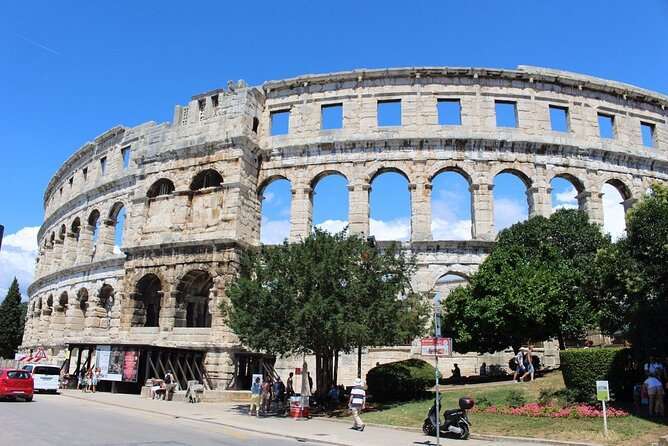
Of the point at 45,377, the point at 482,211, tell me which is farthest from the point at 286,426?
the point at 482,211

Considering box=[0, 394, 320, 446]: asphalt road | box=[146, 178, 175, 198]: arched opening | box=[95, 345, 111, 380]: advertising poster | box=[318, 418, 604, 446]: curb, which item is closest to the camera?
box=[0, 394, 320, 446]: asphalt road

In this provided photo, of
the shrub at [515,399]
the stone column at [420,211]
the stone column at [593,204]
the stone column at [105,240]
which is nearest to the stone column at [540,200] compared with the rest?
the stone column at [593,204]

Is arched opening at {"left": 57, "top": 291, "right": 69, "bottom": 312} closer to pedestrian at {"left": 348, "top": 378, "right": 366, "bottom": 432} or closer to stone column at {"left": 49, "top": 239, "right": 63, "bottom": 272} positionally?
stone column at {"left": 49, "top": 239, "right": 63, "bottom": 272}

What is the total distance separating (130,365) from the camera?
24000 millimetres

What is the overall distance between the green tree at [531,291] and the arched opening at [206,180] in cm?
1442

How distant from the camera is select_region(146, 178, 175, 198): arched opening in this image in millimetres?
30839

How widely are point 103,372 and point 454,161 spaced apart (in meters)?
20.1

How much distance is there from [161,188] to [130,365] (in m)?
11.1

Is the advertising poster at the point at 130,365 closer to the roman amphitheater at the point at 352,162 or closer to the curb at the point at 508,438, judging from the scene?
the roman amphitheater at the point at 352,162

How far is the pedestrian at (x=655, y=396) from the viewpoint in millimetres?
14117

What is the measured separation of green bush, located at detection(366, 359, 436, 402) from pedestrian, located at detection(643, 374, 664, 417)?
25.0ft

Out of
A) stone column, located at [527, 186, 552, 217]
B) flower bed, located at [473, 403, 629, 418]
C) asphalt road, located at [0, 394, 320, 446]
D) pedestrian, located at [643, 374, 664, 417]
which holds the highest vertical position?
stone column, located at [527, 186, 552, 217]

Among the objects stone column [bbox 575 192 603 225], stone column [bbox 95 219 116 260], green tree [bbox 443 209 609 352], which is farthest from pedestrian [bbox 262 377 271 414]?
stone column [bbox 95 219 116 260]

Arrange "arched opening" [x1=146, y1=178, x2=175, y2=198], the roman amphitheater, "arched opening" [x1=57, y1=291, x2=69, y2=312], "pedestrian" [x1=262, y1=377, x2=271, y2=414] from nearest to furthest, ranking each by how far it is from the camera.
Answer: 1. "pedestrian" [x1=262, y1=377, x2=271, y2=414]
2. the roman amphitheater
3. "arched opening" [x1=146, y1=178, x2=175, y2=198]
4. "arched opening" [x1=57, y1=291, x2=69, y2=312]
